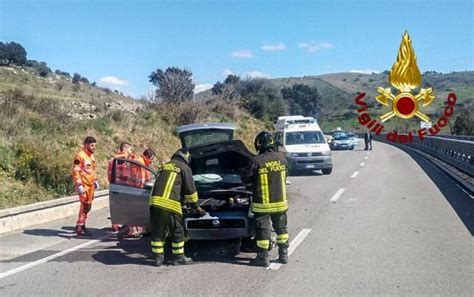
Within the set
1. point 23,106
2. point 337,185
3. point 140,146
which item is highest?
point 23,106

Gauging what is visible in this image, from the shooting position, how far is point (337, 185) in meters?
17.8

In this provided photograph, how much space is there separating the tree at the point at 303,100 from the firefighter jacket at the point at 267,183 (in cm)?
5752

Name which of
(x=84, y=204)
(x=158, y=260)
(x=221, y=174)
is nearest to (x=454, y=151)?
(x=221, y=174)

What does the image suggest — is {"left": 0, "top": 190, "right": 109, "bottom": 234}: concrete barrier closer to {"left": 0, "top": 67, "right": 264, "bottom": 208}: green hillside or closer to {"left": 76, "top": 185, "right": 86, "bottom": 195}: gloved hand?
{"left": 0, "top": 67, "right": 264, "bottom": 208}: green hillside

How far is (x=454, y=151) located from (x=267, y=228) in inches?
680

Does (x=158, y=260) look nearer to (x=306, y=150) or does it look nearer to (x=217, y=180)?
(x=217, y=180)

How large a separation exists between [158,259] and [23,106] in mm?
14899

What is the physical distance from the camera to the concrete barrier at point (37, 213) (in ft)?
34.3

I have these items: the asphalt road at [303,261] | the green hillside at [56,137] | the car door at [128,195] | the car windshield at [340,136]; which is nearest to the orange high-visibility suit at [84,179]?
the asphalt road at [303,261]

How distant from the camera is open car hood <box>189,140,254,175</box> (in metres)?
8.55

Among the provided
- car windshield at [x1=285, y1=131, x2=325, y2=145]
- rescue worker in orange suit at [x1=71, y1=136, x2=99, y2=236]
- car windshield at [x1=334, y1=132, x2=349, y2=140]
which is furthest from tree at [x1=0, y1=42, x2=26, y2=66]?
rescue worker in orange suit at [x1=71, y1=136, x2=99, y2=236]

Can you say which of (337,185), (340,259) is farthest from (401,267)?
(337,185)

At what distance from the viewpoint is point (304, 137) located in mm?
22797

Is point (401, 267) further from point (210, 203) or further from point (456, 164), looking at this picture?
point (456, 164)
